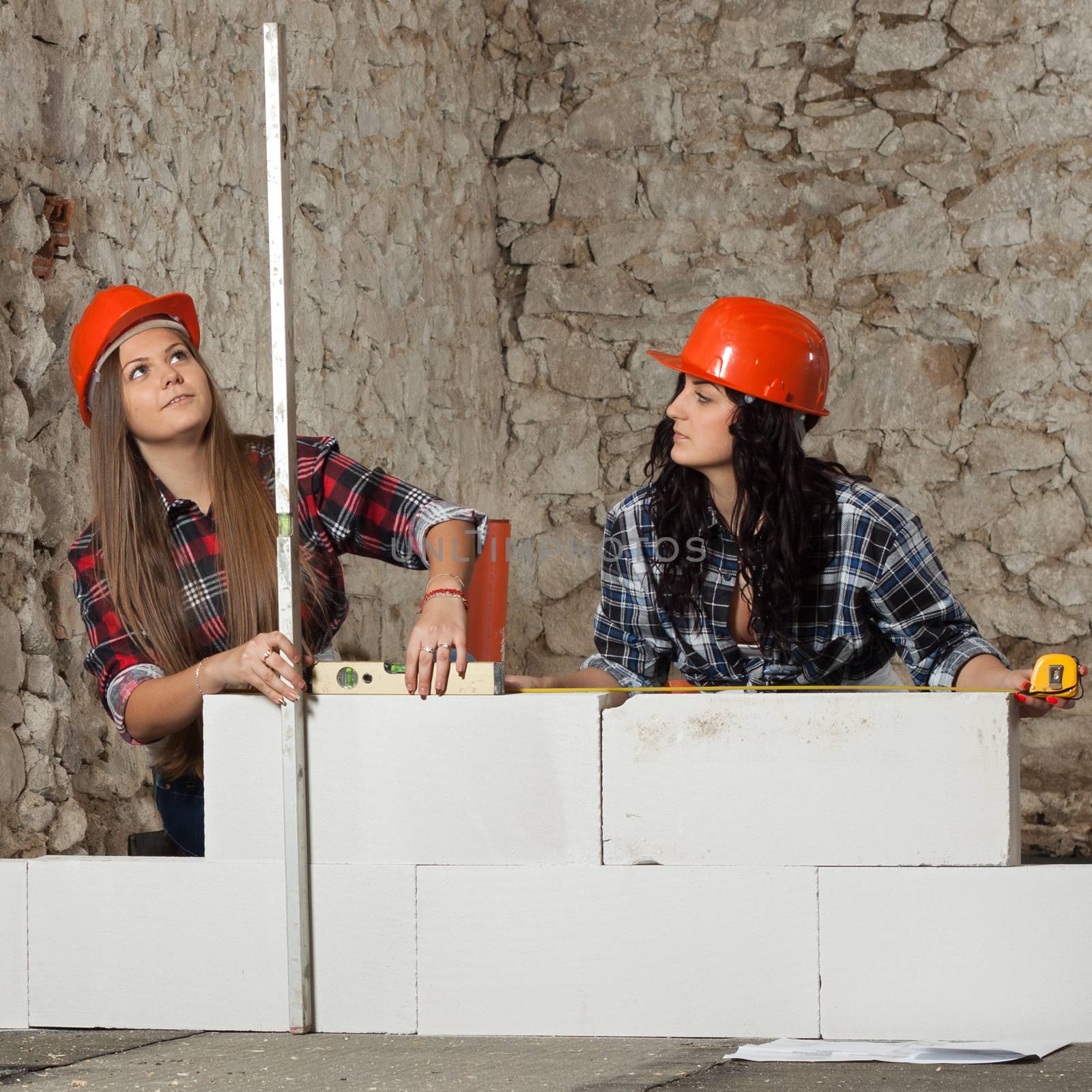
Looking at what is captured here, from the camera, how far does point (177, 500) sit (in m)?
2.33

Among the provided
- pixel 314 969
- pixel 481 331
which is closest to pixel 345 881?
pixel 314 969

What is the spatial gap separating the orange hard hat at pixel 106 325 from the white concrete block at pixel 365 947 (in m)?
0.95

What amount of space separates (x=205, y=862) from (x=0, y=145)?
146 cm

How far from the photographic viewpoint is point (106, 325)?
232 cm

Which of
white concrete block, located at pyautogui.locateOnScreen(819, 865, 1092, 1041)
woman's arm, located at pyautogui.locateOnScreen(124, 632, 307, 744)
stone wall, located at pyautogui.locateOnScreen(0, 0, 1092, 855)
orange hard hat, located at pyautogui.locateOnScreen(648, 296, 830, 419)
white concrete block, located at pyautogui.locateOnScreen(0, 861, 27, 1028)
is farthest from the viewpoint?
stone wall, located at pyautogui.locateOnScreen(0, 0, 1092, 855)

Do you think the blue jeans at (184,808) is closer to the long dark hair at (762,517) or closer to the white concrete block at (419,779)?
the white concrete block at (419,779)

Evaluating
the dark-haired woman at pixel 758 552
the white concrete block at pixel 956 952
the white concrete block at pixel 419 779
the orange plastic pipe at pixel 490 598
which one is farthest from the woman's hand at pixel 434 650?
the orange plastic pipe at pixel 490 598

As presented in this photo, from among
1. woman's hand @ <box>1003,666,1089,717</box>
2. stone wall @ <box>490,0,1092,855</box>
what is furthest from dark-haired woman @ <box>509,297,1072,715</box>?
stone wall @ <box>490,0,1092,855</box>

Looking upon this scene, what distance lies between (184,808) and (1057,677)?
144 centimetres

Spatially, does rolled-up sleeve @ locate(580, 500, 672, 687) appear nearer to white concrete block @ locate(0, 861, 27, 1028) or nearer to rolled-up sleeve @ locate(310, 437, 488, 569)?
rolled-up sleeve @ locate(310, 437, 488, 569)

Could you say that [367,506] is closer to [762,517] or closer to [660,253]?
[762,517]

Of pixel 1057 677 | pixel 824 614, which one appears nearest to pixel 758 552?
pixel 824 614

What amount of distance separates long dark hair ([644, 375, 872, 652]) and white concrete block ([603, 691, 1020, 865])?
571 millimetres

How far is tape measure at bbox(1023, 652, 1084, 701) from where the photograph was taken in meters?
1.91
